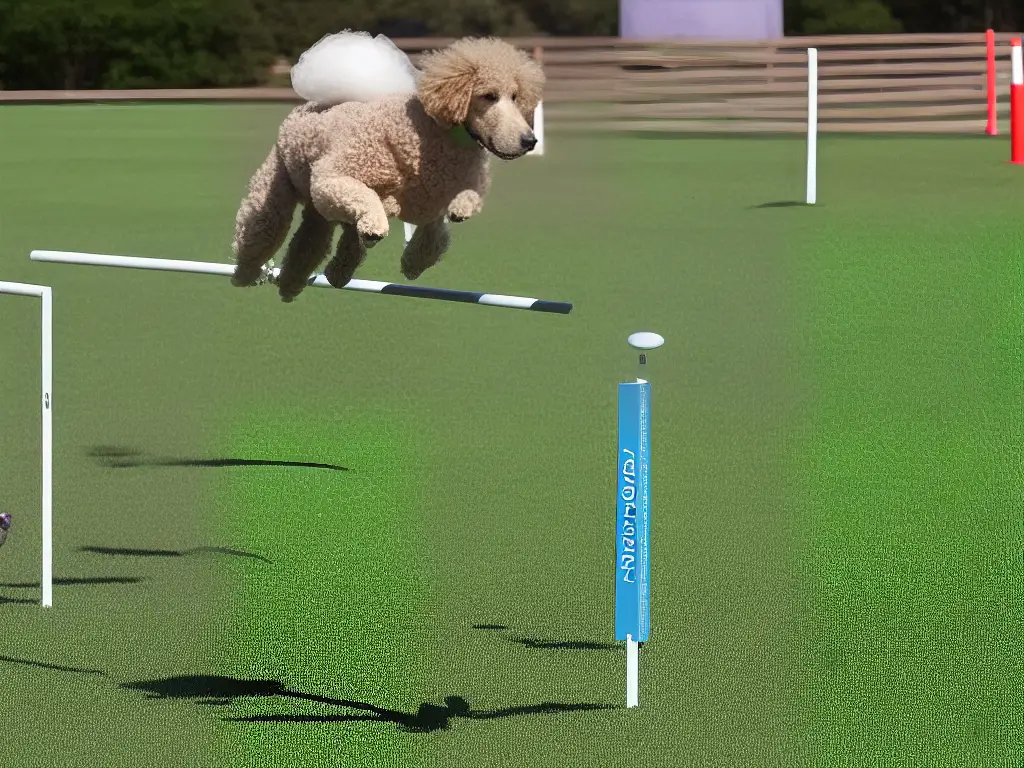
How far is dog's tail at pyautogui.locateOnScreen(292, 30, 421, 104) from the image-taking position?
386 centimetres

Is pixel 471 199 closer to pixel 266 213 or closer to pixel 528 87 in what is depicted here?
pixel 528 87

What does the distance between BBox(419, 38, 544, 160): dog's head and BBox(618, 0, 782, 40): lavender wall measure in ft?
61.9

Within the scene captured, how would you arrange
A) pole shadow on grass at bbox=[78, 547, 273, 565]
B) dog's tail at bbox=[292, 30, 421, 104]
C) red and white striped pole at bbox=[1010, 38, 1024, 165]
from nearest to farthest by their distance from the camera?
dog's tail at bbox=[292, 30, 421, 104], pole shadow on grass at bbox=[78, 547, 273, 565], red and white striped pole at bbox=[1010, 38, 1024, 165]

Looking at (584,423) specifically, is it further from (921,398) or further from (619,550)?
(619,550)

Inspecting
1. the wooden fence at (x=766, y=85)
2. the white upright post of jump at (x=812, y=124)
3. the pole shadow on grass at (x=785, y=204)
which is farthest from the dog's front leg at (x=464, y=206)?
the wooden fence at (x=766, y=85)

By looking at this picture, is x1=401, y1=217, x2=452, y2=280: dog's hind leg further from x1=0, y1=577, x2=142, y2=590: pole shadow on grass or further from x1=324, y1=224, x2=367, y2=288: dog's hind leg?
x1=0, y1=577, x2=142, y2=590: pole shadow on grass

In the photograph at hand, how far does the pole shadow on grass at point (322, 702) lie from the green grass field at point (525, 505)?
0.04 ft

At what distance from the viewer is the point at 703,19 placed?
22.2 m

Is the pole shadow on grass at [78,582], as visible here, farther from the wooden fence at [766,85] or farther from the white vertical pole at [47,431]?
the wooden fence at [766,85]

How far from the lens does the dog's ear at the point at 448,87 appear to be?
11.8ft

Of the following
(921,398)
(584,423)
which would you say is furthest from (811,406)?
(584,423)

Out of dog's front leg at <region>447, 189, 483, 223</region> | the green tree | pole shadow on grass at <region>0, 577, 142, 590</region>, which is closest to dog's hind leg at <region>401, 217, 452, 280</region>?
dog's front leg at <region>447, 189, 483, 223</region>

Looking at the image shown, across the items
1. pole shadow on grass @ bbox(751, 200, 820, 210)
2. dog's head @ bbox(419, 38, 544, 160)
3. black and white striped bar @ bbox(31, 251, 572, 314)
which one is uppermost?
dog's head @ bbox(419, 38, 544, 160)

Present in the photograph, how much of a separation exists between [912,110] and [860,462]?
→ 1432 centimetres
